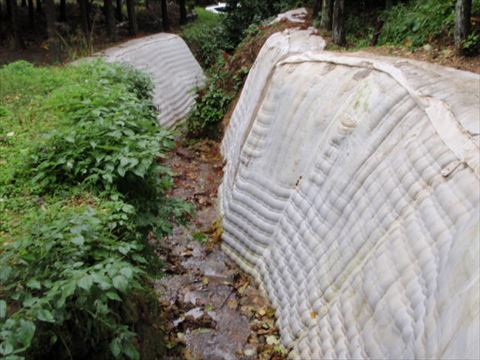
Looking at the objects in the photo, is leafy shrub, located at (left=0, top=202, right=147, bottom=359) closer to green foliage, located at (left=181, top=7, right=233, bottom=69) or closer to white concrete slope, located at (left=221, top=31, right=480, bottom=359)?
white concrete slope, located at (left=221, top=31, right=480, bottom=359)

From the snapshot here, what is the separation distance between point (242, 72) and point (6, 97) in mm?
5284

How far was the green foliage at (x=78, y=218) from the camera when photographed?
294 centimetres

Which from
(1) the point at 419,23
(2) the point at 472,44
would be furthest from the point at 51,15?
(2) the point at 472,44

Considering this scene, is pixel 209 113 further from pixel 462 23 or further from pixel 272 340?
pixel 272 340

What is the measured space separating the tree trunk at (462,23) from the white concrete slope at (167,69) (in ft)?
23.1

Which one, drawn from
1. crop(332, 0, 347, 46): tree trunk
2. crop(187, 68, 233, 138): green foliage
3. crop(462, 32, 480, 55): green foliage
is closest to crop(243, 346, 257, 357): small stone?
crop(462, 32, 480, 55): green foliage

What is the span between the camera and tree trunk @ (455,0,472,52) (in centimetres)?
646

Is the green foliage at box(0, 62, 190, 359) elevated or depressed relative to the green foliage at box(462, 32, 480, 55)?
depressed

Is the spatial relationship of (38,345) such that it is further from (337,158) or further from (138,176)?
(337,158)

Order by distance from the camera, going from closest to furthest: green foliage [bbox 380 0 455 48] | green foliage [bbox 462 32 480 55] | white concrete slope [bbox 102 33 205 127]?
1. green foliage [bbox 462 32 480 55]
2. green foliage [bbox 380 0 455 48]
3. white concrete slope [bbox 102 33 205 127]

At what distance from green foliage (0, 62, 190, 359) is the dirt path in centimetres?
120

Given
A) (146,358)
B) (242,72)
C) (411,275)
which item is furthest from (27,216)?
(242,72)

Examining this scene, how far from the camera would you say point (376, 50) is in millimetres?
7926

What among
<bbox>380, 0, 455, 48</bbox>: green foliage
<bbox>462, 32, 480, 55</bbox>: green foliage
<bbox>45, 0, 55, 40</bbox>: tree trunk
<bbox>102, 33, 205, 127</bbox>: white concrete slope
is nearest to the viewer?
<bbox>462, 32, 480, 55</bbox>: green foliage
